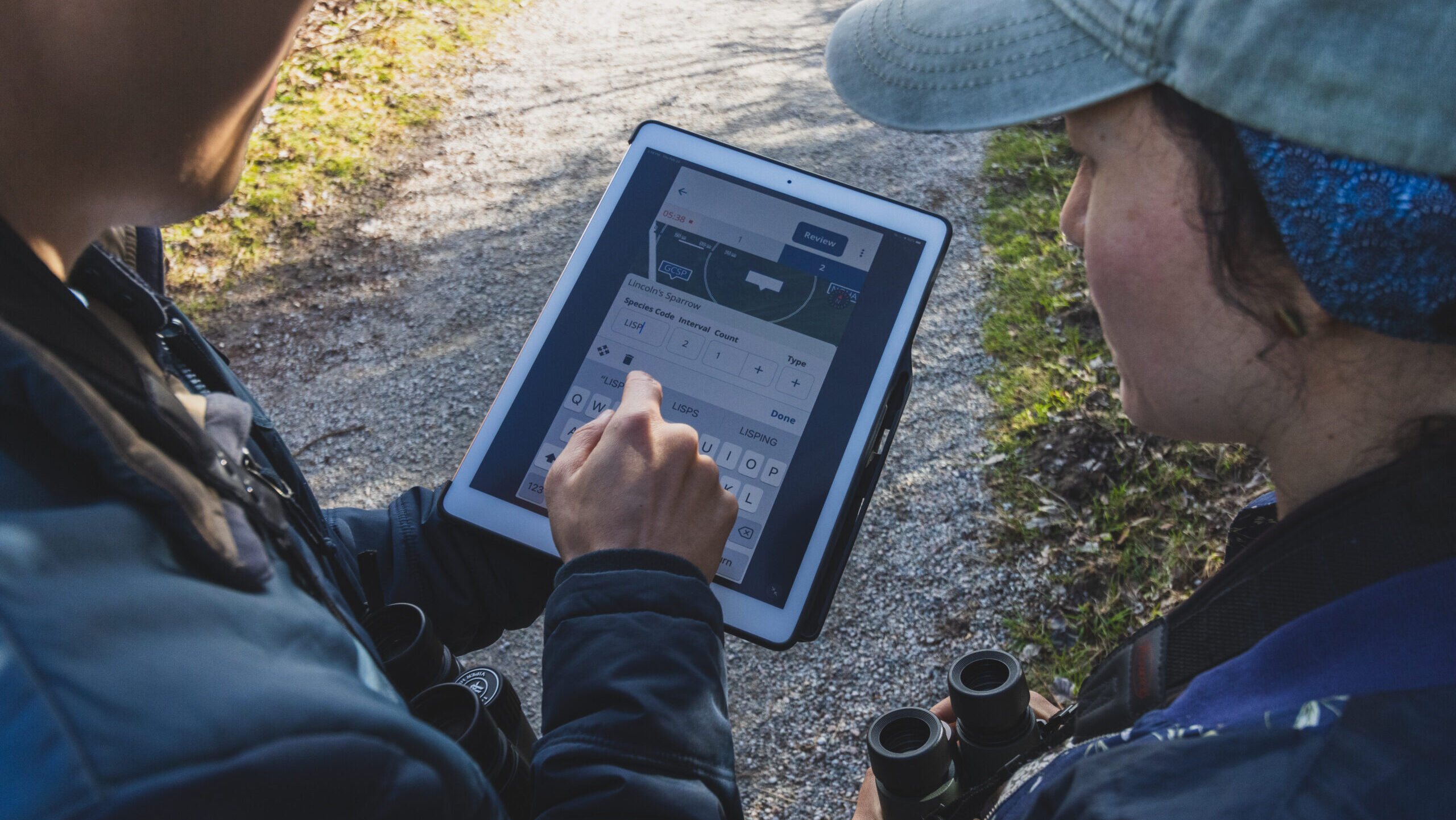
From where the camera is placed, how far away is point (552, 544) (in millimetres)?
1442

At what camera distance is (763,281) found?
158cm

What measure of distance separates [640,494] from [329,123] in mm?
4223

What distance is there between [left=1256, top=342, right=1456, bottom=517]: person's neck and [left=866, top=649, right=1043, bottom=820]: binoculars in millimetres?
590

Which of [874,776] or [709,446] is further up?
[709,446]

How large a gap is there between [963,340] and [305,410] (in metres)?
2.67

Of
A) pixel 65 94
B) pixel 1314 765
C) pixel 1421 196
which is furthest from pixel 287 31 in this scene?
pixel 1314 765

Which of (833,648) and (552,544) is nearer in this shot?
(552,544)

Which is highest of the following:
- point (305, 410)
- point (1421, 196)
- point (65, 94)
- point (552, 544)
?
point (1421, 196)

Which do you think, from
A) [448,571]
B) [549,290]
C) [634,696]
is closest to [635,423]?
[634,696]

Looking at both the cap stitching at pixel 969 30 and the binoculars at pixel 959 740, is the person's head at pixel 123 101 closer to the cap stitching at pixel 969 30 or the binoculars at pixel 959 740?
the cap stitching at pixel 969 30

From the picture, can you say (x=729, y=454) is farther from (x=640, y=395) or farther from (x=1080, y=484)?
(x=1080, y=484)

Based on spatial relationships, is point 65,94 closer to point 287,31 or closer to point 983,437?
point 287,31

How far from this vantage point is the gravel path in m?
2.76

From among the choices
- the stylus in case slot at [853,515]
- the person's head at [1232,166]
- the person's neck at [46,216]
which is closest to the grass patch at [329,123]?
the person's neck at [46,216]
